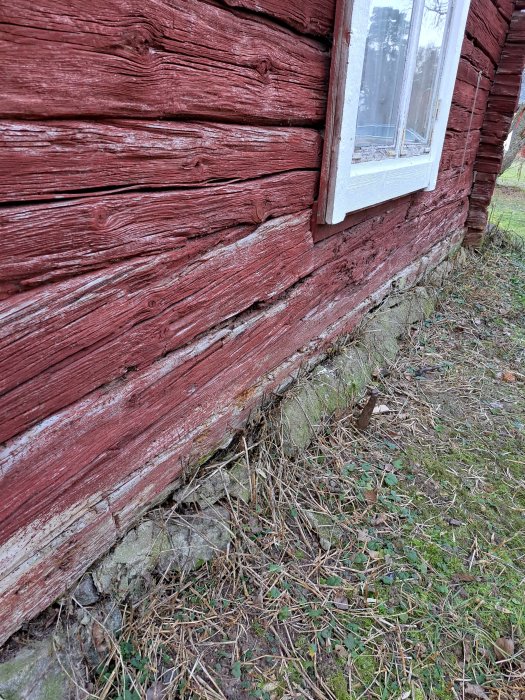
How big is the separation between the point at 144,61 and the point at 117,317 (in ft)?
1.96

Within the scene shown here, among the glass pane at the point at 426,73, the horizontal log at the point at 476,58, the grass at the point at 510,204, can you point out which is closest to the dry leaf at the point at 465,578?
the glass pane at the point at 426,73

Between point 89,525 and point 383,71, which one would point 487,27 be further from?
point 89,525

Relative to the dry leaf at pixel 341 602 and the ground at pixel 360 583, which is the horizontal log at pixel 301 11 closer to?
the ground at pixel 360 583

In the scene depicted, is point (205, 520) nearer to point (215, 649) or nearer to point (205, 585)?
point (205, 585)

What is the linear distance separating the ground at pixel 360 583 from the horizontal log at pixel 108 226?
0.96 m

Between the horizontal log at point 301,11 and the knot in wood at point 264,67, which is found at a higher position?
the horizontal log at point 301,11

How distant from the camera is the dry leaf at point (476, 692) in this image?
4.72ft

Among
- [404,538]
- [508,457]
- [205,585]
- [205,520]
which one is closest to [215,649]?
[205,585]

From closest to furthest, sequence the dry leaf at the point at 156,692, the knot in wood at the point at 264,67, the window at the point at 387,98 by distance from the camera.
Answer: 1. the dry leaf at the point at 156,692
2. the knot in wood at the point at 264,67
3. the window at the point at 387,98

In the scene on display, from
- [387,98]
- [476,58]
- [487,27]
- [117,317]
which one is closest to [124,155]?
[117,317]

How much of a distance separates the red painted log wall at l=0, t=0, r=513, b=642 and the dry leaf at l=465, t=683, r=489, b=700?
112cm

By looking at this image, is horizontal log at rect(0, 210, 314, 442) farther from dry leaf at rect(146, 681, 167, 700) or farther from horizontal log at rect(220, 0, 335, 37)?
dry leaf at rect(146, 681, 167, 700)

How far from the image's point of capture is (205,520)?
1693 millimetres

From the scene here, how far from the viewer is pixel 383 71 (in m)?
2.28
